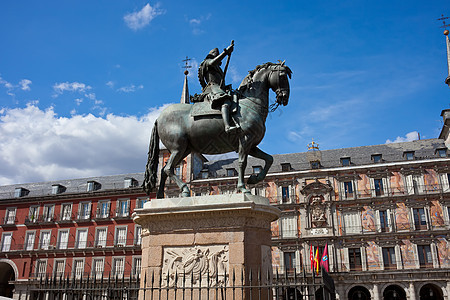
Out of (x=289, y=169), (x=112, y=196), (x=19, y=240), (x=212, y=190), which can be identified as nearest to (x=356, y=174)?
(x=289, y=169)

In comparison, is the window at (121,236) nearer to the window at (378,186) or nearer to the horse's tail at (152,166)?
the window at (378,186)

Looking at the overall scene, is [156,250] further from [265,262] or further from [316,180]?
[316,180]

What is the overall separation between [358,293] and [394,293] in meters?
2.84

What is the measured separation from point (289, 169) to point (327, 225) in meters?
6.39

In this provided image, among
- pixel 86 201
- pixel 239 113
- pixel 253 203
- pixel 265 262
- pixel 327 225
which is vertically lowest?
pixel 265 262

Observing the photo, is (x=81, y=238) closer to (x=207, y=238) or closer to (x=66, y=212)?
(x=66, y=212)

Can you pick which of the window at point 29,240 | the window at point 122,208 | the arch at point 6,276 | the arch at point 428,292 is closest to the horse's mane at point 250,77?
the arch at point 428,292

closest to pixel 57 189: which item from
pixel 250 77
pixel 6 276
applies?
pixel 6 276

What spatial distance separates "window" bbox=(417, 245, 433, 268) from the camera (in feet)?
109

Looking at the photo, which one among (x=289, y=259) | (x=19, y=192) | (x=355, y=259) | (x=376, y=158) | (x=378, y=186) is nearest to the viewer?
(x=355, y=259)

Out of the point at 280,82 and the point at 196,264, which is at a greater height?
the point at 280,82

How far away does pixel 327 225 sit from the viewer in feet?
119

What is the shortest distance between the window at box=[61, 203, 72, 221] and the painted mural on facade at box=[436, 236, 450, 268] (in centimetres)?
3532

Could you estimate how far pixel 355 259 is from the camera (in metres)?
35.0
